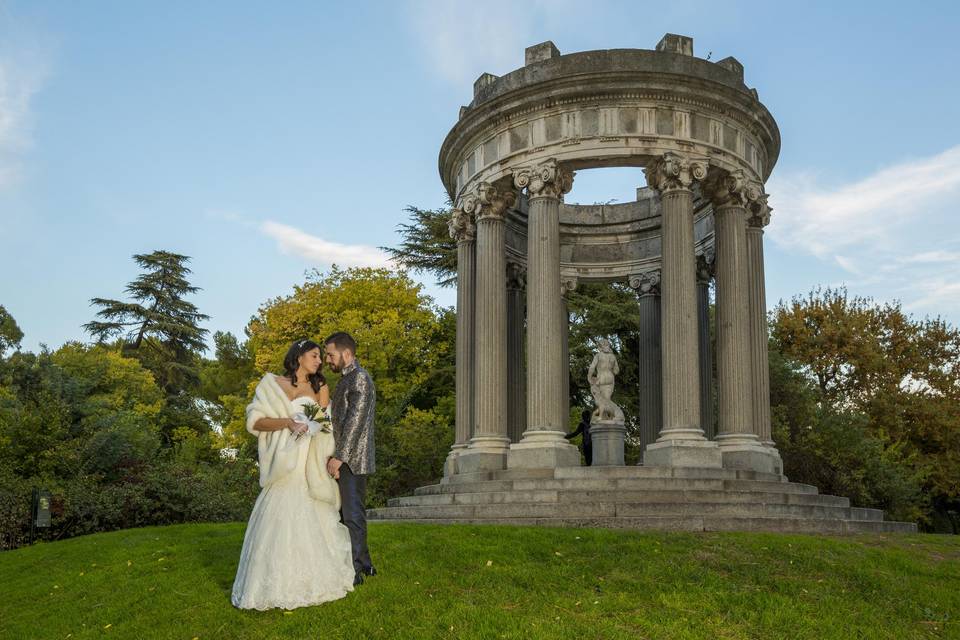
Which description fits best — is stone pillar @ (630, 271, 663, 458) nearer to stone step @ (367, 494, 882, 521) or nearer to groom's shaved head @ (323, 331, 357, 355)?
stone step @ (367, 494, 882, 521)

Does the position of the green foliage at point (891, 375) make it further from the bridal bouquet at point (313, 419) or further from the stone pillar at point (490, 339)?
the bridal bouquet at point (313, 419)

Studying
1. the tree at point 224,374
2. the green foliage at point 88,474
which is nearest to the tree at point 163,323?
the tree at point 224,374

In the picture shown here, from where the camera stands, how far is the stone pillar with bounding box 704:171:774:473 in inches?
835

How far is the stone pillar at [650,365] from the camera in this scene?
27281 mm

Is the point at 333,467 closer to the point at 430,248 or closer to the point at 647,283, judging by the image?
the point at 647,283

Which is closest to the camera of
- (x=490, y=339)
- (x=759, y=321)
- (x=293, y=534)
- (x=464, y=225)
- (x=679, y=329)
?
(x=293, y=534)

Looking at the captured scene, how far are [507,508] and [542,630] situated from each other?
8.74 metres

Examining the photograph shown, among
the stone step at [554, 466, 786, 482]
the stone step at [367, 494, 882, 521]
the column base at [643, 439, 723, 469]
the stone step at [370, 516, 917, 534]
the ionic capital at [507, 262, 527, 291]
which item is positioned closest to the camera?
the stone step at [370, 516, 917, 534]

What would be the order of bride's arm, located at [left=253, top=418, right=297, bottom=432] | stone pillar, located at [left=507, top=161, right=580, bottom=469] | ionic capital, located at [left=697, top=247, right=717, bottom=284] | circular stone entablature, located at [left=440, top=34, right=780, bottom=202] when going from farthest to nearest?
ionic capital, located at [left=697, top=247, right=717, bottom=284]
circular stone entablature, located at [left=440, top=34, right=780, bottom=202]
stone pillar, located at [left=507, top=161, right=580, bottom=469]
bride's arm, located at [left=253, top=418, right=297, bottom=432]

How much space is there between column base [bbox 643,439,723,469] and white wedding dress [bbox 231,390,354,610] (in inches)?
437

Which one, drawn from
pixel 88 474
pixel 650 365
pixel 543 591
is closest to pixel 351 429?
pixel 543 591

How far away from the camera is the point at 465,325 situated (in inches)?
958

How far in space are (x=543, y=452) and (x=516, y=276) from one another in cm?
818

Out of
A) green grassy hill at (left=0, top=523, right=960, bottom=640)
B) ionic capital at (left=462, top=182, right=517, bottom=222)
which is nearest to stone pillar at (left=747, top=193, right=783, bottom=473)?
ionic capital at (left=462, top=182, right=517, bottom=222)
